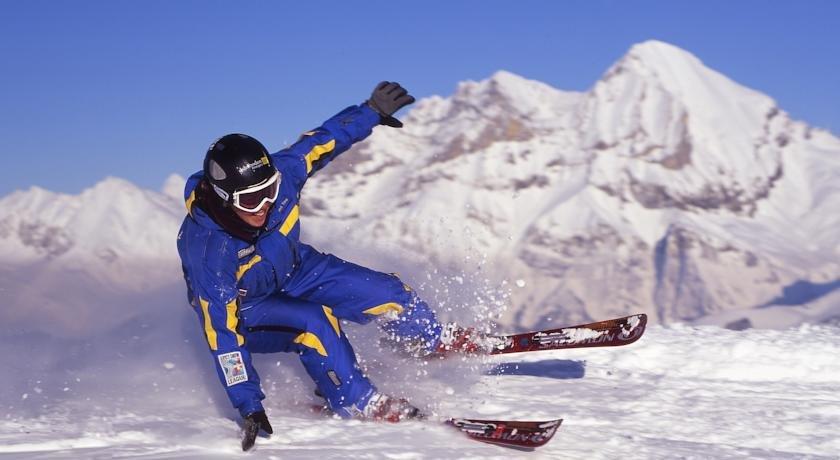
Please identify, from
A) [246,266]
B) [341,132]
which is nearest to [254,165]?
[246,266]

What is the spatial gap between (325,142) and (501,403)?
214cm

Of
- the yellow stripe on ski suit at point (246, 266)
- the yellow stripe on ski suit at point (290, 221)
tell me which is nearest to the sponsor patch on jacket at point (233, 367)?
the yellow stripe on ski suit at point (246, 266)

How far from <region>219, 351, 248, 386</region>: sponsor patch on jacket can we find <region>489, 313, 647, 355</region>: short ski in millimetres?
2157

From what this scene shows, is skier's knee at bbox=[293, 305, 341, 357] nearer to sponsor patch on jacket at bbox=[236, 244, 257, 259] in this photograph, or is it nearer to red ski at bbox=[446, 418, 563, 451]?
sponsor patch on jacket at bbox=[236, 244, 257, 259]

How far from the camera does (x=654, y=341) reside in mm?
7301

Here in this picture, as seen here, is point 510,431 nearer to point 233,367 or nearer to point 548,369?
point 233,367

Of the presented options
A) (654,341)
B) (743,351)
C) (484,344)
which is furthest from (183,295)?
(743,351)

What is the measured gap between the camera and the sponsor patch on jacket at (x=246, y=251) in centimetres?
465

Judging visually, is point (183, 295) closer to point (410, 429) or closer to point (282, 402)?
point (282, 402)

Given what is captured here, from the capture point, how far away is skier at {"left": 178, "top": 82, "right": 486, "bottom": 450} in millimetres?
4477

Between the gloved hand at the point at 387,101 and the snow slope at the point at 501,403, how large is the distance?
1.71 metres

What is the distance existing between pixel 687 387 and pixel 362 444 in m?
2.89

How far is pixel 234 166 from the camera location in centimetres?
442

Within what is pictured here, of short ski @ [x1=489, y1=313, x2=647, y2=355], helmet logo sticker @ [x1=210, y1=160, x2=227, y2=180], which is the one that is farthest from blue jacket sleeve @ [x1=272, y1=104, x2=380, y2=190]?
short ski @ [x1=489, y1=313, x2=647, y2=355]
